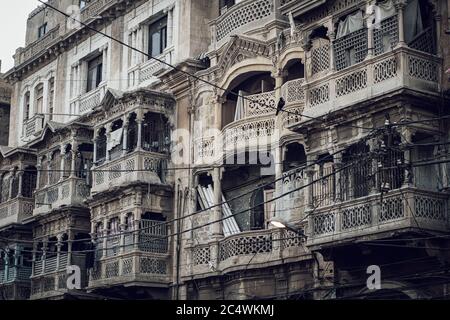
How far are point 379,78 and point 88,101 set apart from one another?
1651 cm

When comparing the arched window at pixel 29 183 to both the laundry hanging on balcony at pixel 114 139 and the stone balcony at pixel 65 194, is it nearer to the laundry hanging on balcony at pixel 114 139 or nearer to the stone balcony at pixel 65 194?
the stone balcony at pixel 65 194

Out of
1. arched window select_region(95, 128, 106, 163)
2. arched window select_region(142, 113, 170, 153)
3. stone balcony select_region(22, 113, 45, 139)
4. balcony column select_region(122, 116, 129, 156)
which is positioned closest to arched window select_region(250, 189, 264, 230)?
arched window select_region(142, 113, 170, 153)

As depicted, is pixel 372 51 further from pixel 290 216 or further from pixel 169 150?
pixel 169 150

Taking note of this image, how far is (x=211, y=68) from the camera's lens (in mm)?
31719

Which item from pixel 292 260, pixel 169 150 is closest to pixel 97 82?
pixel 169 150

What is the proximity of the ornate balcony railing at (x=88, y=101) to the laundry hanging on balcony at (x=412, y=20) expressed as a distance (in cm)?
1524

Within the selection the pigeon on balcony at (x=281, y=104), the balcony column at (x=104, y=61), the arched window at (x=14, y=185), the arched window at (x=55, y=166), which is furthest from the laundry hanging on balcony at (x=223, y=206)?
the arched window at (x=14, y=185)

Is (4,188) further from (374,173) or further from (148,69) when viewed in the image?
(374,173)

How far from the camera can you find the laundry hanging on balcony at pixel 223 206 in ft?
99.6

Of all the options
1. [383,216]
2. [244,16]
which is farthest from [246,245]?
[244,16]

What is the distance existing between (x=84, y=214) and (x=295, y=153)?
35.6 feet

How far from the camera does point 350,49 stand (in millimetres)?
25938

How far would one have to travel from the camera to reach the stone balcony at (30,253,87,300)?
35.9 meters

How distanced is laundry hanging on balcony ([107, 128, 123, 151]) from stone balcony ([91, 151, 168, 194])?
2.23 ft
